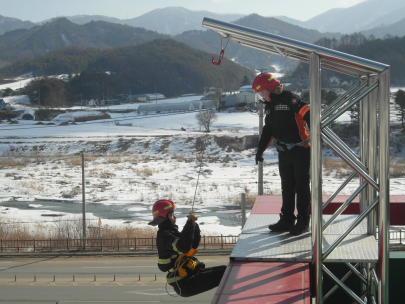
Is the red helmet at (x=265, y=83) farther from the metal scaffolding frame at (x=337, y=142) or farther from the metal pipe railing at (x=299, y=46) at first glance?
the metal scaffolding frame at (x=337, y=142)

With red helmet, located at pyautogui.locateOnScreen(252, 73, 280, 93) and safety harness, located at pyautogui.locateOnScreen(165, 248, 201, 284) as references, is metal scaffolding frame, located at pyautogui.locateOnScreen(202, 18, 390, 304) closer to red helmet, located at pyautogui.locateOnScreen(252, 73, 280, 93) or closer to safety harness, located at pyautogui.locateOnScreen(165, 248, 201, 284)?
red helmet, located at pyautogui.locateOnScreen(252, 73, 280, 93)

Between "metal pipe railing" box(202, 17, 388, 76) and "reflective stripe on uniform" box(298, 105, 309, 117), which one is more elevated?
"metal pipe railing" box(202, 17, 388, 76)

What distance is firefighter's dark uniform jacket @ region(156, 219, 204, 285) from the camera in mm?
4414

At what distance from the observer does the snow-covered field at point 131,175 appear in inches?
1105

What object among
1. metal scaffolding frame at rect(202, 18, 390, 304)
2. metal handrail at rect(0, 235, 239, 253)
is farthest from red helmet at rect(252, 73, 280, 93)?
metal handrail at rect(0, 235, 239, 253)

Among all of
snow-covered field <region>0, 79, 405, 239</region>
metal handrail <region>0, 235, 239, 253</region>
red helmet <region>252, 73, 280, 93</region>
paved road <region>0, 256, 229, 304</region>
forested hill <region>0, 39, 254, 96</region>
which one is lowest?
paved road <region>0, 256, 229, 304</region>

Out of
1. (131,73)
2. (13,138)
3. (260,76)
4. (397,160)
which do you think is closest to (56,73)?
(131,73)

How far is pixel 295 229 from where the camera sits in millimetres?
4684

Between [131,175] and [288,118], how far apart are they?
34681 mm

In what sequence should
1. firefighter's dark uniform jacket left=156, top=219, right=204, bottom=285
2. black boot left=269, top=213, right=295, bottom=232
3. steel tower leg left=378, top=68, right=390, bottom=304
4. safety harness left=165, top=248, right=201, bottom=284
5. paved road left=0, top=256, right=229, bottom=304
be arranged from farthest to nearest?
paved road left=0, top=256, right=229, bottom=304
black boot left=269, top=213, right=295, bottom=232
safety harness left=165, top=248, right=201, bottom=284
firefighter's dark uniform jacket left=156, top=219, right=204, bottom=285
steel tower leg left=378, top=68, right=390, bottom=304

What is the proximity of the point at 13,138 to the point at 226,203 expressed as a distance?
43.0 m

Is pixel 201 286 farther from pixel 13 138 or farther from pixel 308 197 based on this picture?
pixel 13 138

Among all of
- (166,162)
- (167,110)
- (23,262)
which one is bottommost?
(23,262)

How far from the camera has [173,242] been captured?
4.49m
